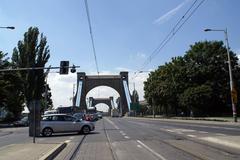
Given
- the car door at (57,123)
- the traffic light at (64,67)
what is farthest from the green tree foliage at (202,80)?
the car door at (57,123)

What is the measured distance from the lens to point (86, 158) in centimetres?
1424

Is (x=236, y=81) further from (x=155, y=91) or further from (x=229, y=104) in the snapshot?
(x=155, y=91)

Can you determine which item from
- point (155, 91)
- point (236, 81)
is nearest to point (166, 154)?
point (236, 81)

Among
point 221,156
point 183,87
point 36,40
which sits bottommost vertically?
point 221,156

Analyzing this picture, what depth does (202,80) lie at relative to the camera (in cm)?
8012

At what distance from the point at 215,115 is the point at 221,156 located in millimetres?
66376

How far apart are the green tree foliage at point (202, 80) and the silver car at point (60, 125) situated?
46.7m

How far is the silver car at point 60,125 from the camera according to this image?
99.2ft

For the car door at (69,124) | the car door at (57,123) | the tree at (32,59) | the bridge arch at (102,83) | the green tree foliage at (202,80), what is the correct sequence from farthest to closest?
the bridge arch at (102,83) < the green tree foliage at (202,80) < the tree at (32,59) < the car door at (69,124) < the car door at (57,123)

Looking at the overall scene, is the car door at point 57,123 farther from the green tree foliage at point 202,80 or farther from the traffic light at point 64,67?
the green tree foliage at point 202,80

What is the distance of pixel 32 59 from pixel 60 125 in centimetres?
3990

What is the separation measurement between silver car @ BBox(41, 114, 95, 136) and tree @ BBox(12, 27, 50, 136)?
35124 mm

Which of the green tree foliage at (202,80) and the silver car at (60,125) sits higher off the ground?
the green tree foliage at (202,80)

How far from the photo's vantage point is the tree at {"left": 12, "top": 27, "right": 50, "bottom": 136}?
219 feet
